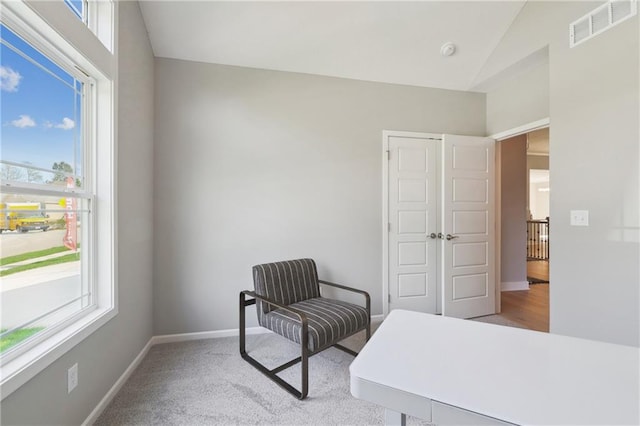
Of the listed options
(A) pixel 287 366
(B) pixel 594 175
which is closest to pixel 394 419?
(A) pixel 287 366

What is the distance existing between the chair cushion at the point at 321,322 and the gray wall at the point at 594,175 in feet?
5.62

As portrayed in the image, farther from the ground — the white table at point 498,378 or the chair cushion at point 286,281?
the white table at point 498,378

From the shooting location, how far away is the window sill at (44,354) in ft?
3.52

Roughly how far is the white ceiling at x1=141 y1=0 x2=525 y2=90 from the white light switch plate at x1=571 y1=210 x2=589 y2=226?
6.40 ft

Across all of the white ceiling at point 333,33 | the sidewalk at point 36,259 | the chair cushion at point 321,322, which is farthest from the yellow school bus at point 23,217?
the white ceiling at point 333,33

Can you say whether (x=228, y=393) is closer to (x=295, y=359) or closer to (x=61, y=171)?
(x=295, y=359)

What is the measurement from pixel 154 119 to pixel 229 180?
0.89 metres

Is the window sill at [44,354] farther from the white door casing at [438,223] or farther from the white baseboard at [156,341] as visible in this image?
the white door casing at [438,223]

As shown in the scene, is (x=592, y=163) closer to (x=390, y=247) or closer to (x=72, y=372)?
(x=390, y=247)

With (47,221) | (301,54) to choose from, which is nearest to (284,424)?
(47,221)

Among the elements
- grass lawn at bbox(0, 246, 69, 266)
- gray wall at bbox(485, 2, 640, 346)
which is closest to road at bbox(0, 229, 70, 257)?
grass lawn at bbox(0, 246, 69, 266)

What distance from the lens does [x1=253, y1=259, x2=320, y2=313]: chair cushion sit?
7.39ft

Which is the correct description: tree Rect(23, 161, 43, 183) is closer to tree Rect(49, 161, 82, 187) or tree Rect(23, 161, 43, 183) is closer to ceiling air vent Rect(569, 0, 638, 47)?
tree Rect(49, 161, 82, 187)

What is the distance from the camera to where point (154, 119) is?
2.54m
